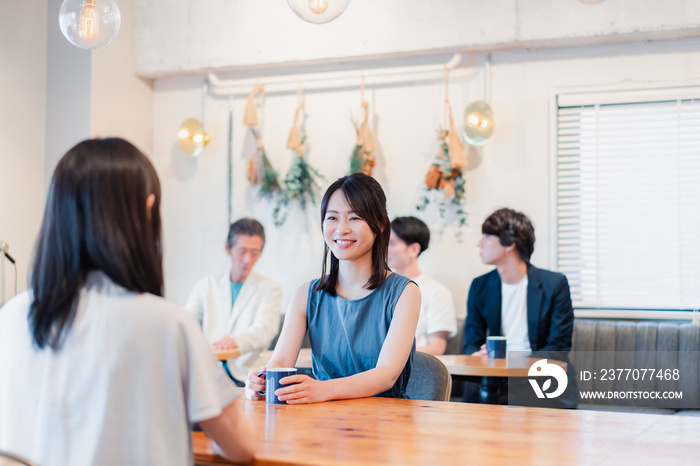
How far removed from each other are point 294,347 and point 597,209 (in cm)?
294

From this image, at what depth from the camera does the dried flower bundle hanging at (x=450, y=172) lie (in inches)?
185

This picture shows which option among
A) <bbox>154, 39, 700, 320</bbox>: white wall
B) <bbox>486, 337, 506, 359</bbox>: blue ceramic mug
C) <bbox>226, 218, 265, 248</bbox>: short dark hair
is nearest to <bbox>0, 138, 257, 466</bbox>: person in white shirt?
<bbox>486, 337, 506, 359</bbox>: blue ceramic mug

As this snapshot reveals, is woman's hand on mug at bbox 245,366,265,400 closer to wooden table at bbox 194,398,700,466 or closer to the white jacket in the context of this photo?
wooden table at bbox 194,398,700,466

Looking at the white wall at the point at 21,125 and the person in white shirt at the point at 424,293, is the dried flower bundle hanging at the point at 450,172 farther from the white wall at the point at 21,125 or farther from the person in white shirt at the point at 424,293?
the white wall at the point at 21,125

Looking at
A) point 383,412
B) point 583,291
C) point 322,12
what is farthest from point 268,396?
point 583,291

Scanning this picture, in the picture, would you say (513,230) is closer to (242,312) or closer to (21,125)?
(242,312)

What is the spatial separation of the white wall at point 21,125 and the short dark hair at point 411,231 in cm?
268

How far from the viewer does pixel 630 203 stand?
4.53m

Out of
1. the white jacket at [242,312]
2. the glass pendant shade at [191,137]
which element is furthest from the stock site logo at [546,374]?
the glass pendant shade at [191,137]

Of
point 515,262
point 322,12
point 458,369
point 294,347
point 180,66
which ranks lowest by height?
point 458,369

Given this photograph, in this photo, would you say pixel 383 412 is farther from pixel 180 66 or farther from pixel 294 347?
pixel 180 66

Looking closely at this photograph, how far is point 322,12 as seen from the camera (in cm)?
297

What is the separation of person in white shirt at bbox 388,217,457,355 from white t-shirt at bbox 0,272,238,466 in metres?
2.85

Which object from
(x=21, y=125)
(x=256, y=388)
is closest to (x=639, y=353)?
(x=256, y=388)
